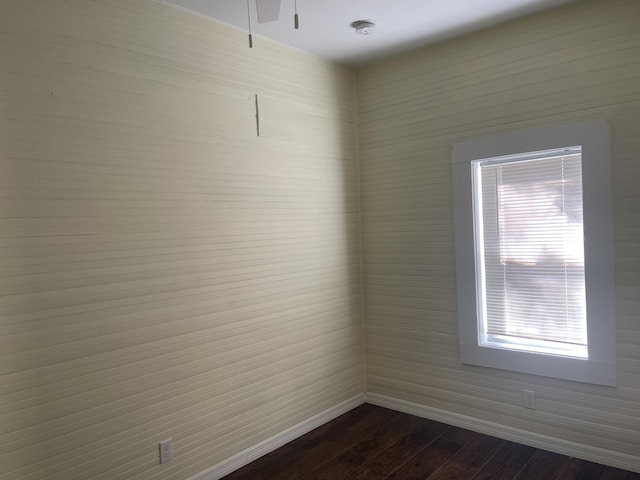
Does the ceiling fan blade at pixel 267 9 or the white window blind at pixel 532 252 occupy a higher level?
the ceiling fan blade at pixel 267 9

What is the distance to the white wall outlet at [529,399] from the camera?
3.04 m

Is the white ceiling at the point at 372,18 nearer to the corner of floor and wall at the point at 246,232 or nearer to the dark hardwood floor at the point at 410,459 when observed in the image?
the corner of floor and wall at the point at 246,232

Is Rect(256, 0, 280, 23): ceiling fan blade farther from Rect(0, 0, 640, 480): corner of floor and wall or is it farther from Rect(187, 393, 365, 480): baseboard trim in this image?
Rect(187, 393, 365, 480): baseboard trim

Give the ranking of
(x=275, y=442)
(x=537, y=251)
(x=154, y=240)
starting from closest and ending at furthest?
1. (x=154, y=240)
2. (x=537, y=251)
3. (x=275, y=442)

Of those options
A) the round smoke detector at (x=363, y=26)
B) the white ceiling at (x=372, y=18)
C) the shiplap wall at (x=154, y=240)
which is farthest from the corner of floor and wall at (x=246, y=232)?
the round smoke detector at (x=363, y=26)

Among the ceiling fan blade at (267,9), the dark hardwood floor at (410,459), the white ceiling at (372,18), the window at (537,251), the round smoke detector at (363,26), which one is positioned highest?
the white ceiling at (372,18)

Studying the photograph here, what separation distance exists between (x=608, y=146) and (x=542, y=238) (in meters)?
0.65

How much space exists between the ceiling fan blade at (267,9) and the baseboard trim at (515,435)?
2.87m

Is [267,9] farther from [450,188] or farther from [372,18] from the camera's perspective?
[450,188]

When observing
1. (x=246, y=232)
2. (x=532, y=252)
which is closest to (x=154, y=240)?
(x=246, y=232)

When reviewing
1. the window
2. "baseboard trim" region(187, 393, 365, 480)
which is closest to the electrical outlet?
"baseboard trim" region(187, 393, 365, 480)

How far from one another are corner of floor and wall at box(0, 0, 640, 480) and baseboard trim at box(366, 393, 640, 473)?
1 centimetres

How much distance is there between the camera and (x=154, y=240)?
8.35 ft

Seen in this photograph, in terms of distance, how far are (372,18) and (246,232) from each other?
1.55 meters
